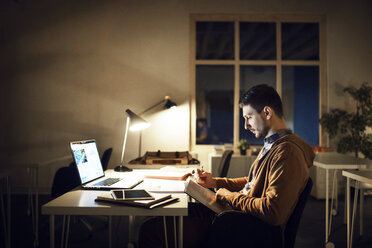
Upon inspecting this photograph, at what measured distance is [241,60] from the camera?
197 inches

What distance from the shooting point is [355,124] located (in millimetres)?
4461

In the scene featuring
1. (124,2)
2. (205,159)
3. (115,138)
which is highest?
(124,2)

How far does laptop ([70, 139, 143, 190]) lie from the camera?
182 centimetres

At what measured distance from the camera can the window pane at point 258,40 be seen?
512 centimetres

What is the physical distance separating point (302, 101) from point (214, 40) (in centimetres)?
251

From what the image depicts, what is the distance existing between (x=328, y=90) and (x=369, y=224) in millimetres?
2388

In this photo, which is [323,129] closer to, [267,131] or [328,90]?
[328,90]

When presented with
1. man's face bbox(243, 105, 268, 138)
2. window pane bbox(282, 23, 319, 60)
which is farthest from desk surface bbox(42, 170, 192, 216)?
window pane bbox(282, 23, 319, 60)

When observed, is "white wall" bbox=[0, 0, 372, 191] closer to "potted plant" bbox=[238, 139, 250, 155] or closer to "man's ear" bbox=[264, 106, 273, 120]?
"potted plant" bbox=[238, 139, 250, 155]

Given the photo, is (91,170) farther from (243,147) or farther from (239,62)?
(239,62)

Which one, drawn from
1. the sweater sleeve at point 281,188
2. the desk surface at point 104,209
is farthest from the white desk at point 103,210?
the sweater sleeve at point 281,188

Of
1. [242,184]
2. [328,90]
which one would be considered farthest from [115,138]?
[328,90]

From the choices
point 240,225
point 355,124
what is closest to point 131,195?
point 240,225

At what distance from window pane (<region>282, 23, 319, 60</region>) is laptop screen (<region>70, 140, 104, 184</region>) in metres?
4.14
